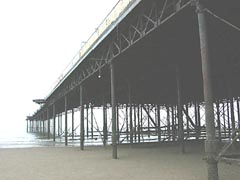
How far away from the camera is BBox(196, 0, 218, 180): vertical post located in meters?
8.92

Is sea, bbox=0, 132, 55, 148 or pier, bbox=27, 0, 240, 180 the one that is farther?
sea, bbox=0, 132, 55, 148

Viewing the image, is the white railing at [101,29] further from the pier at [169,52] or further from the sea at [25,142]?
the sea at [25,142]

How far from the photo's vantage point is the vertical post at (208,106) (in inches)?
351

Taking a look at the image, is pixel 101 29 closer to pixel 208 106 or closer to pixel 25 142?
pixel 208 106

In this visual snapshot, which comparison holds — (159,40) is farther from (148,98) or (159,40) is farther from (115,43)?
(148,98)

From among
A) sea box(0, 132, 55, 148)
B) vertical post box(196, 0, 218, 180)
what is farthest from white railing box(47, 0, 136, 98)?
sea box(0, 132, 55, 148)

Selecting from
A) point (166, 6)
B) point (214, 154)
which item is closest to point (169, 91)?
point (166, 6)

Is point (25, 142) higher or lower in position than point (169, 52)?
lower

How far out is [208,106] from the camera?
924 centimetres

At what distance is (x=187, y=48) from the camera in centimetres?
1712

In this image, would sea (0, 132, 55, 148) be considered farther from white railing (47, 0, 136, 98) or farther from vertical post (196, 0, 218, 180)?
vertical post (196, 0, 218, 180)

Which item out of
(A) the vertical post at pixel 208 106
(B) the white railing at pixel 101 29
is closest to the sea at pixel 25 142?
(B) the white railing at pixel 101 29

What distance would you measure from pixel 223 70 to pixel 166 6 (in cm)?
1084

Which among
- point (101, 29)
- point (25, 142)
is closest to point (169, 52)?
point (101, 29)
